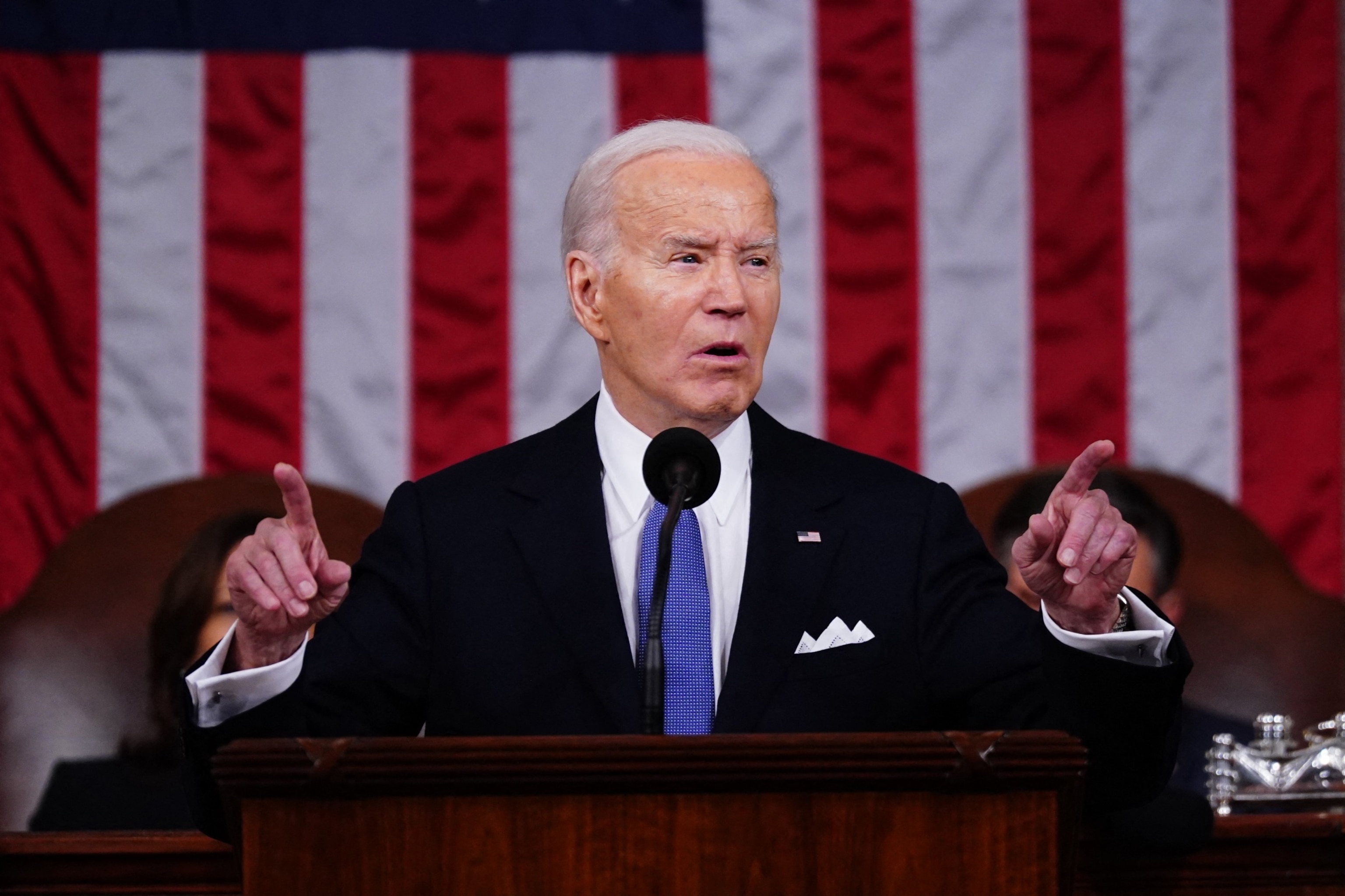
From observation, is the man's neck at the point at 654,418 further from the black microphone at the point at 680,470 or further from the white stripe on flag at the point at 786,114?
the white stripe on flag at the point at 786,114

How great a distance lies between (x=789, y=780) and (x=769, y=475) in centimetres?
95

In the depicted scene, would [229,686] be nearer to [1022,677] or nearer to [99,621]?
[1022,677]

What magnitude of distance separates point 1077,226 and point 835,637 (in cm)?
225

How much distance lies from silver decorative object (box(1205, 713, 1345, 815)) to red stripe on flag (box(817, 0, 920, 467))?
1.51 m

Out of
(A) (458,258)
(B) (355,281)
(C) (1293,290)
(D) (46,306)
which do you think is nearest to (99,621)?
(D) (46,306)

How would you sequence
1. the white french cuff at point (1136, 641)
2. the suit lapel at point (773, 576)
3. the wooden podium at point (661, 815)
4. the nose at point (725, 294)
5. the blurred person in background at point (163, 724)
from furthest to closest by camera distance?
the blurred person in background at point (163, 724) → the nose at point (725, 294) → the suit lapel at point (773, 576) → the white french cuff at point (1136, 641) → the wooden podium at point (661, 815)

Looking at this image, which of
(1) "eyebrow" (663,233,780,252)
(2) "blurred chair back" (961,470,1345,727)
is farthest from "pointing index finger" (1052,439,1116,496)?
(2) "blurred chair back" (961,470,1345,727)

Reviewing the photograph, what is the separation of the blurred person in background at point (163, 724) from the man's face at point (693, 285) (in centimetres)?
131

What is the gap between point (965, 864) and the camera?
1.43 m

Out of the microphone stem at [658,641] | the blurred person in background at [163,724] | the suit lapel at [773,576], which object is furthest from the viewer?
the blurred person in background at [163,724]

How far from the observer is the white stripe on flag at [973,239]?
410 cm

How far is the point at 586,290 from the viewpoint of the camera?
2.44 m

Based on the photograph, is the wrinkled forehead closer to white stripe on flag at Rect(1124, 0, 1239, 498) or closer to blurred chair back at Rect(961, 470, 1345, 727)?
blurred chair back at Rect(961, 470, 1345, 727)

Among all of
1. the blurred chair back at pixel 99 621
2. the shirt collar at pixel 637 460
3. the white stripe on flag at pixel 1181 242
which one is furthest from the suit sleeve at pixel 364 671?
the white stripe on flag at pixel 1181 242
